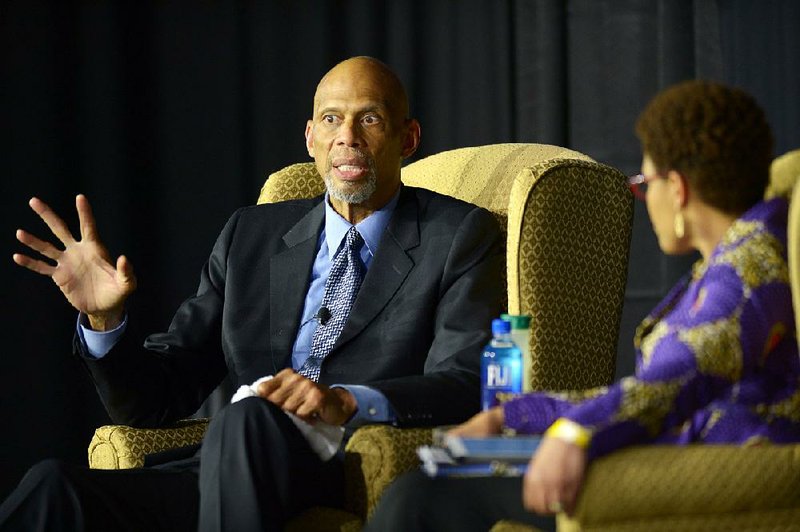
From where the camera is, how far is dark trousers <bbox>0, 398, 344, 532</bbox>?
2029 millimetres

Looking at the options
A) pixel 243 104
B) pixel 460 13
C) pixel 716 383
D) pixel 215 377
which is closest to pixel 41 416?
pixel 243 104

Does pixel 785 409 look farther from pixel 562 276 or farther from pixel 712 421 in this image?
pixel 562 276

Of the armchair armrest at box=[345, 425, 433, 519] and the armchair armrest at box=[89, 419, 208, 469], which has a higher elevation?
the armchair armrest at box=[345, 425, 433, 519]

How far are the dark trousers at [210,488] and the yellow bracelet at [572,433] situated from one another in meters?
0.61

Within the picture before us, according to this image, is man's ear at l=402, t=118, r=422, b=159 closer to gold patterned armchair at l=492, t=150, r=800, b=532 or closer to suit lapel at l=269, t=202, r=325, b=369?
suit lapel at l=269, t=202, r=325, b=369

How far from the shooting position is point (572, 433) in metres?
1.60

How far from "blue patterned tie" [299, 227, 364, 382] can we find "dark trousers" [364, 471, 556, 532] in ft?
2.26

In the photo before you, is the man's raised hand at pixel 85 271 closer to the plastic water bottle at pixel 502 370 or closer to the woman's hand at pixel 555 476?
the plastic water bottle at pixel 502 370

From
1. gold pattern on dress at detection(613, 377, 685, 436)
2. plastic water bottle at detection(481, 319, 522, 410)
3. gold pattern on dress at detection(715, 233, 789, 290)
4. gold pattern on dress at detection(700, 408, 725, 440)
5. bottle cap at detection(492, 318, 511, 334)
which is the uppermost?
gold pattern on dress at detection(715, 233, 789, 290)

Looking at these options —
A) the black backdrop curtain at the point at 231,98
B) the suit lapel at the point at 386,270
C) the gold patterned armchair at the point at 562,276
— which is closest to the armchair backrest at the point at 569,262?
the gold patterned armchair at the point at 562,276

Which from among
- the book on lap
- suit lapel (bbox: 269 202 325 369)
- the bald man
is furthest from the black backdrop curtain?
the book on lap

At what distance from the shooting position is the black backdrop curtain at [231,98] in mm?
4086

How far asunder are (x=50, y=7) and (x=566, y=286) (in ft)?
7.67

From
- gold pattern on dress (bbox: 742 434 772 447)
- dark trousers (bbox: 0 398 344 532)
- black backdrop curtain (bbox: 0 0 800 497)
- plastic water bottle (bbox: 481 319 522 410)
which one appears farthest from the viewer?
black backdrop curtain (bbox: 0 0 800 497)
